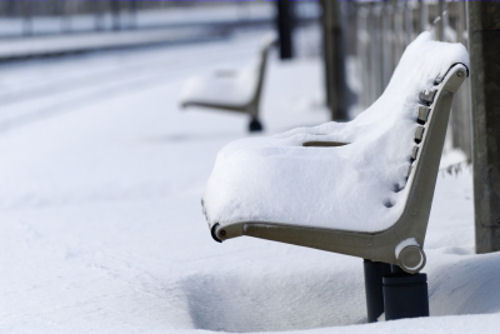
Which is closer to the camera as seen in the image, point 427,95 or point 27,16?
point 427,95

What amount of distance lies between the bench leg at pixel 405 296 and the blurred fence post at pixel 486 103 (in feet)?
2.39

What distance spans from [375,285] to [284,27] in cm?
1888

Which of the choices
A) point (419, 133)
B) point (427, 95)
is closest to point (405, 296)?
point (419, 133)

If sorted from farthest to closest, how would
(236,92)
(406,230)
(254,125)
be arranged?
1. (254,125)
2. (236,92)
3. (406,230)

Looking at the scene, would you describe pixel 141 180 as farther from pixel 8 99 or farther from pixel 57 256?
pixel 8 99

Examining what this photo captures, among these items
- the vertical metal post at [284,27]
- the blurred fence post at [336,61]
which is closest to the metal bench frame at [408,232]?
the blurred fence post at [336,61]

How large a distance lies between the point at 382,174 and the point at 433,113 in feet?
0.77

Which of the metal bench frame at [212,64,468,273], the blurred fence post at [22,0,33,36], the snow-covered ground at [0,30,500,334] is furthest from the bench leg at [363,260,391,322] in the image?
the blurred fence post at [22,0,33,36]

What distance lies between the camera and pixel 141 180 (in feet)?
26.5

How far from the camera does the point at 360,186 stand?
3.33m

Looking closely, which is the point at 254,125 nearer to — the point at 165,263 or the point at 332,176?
the point at 165,263

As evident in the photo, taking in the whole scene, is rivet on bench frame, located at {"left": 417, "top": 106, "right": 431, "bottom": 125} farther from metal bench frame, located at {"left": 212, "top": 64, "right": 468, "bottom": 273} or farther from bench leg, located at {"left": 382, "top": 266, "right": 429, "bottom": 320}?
bench leg, located at {"left": 382, "top": 266, "right": 429, "bottom": 320}

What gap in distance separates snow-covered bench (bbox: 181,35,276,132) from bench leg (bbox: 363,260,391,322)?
23.7ft

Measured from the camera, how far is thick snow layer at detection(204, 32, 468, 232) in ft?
10.6
